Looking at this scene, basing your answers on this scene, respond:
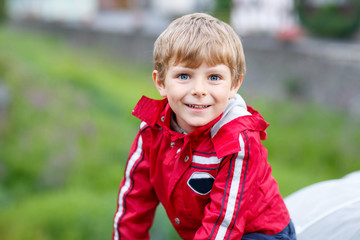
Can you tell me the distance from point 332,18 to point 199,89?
1191 centimetres

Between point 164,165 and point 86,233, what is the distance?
10.3 ft

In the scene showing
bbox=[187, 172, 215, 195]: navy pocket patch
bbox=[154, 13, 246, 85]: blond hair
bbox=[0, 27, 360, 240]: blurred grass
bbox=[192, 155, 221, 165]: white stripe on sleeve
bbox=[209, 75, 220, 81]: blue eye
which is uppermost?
bbox=[154, 13, 246, 85]: blond hair

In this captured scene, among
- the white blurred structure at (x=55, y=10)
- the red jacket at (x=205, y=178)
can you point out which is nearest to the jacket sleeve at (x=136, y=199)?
the red jacket at (x=205, y=178)

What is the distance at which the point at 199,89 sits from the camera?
1.61 metres

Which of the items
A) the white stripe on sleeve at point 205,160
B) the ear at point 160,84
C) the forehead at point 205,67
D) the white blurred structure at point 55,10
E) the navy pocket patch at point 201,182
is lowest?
the white blurred structure at point 55,10

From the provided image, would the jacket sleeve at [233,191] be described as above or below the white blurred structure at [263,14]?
above

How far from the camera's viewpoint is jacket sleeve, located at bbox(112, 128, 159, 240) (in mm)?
1929

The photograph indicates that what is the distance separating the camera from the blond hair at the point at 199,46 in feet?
5.27

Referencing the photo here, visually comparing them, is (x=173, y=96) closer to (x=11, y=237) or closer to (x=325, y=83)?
(x=11, y=237)

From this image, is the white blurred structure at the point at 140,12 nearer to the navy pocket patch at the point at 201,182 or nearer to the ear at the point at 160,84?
the ear at the point at 160,84

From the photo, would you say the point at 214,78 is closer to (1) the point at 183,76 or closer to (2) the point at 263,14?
(1) the point at 183,76

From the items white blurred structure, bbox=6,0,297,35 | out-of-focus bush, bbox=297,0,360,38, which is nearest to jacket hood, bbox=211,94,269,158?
out-of-focus bush, bbox=297,0,360,38

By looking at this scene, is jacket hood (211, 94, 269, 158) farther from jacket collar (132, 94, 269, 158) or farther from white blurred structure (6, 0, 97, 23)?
white blurred structure (6, 0, 97, 23)

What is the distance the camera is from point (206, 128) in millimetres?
1689
